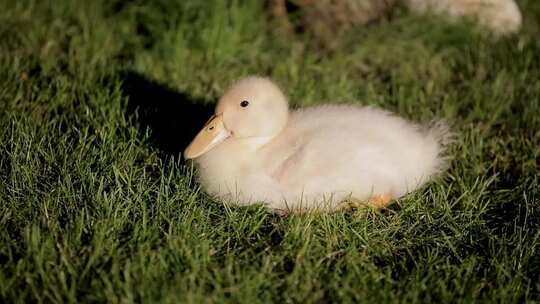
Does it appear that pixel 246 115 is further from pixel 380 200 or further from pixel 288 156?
pixel 380 200

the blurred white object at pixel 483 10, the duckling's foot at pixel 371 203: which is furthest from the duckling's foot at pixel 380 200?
the blurred white object at pixel 483 10

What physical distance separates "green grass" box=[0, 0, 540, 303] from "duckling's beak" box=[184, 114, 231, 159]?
12 centimetres

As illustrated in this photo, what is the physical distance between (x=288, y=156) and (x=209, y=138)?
37cm

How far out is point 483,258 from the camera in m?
3.09

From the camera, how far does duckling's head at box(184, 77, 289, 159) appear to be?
333cm

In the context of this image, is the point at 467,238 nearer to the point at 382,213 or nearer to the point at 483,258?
the point at 483,258

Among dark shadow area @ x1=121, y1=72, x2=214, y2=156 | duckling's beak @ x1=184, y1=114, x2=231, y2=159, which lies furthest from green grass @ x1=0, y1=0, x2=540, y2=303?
duckling's beak @ x1=184, y1=114, x2=231, y2=159

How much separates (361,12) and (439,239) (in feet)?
8.46

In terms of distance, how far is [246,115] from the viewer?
3.34 m

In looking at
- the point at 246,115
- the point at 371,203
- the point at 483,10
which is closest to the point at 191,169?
the point at 246,115

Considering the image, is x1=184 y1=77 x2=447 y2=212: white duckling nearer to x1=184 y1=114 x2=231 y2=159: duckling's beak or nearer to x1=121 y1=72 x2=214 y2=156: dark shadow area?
x1=184 y1=114 x2=231 y2=159: duckling's beak

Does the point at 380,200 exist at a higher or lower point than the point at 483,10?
lower

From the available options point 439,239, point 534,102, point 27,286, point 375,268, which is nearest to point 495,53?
point 534,102

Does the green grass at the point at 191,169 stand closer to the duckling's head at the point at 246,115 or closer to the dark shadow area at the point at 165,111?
the dark shadow area at the point at 165,111
